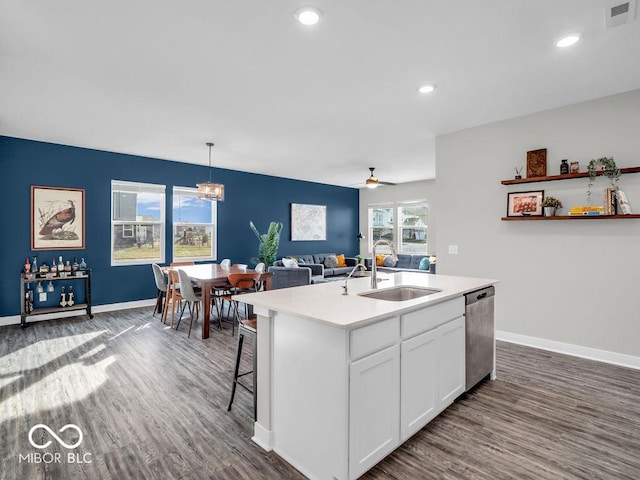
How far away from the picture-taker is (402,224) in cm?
952

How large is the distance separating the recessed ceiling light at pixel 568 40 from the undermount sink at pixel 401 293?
1.99 metres

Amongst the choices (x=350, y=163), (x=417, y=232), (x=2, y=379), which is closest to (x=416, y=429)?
(x=2, y=379)

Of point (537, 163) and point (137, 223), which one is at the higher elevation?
point (537, 163)

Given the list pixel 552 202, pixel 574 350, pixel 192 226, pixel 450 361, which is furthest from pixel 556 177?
pixel 192 226

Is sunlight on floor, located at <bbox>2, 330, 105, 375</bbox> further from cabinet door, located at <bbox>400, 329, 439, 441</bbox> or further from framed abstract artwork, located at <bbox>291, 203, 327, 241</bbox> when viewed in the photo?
framed abstract artwork, located at <bbox>291, 203, 327, 241</bbox>

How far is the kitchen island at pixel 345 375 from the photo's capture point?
169 centimetres

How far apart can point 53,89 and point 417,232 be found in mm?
7991

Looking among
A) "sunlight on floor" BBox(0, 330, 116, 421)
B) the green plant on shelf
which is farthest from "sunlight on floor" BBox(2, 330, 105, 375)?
the green plant on shelf

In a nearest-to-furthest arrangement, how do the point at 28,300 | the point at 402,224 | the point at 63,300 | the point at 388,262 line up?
1. the point at 28,300
2. the point at 63,300
3. the point at 388,262
4. the point at 402,224

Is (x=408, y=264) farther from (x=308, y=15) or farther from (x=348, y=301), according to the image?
(x=308, y=15)

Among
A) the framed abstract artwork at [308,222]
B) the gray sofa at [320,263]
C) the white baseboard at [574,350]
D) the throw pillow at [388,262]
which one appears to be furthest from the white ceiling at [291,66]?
the throw pillow at [388,262]

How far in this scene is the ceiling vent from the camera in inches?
80.0

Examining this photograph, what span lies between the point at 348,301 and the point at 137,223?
525 cm

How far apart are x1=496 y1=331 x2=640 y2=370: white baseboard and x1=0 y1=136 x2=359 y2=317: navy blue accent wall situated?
17.5ft
